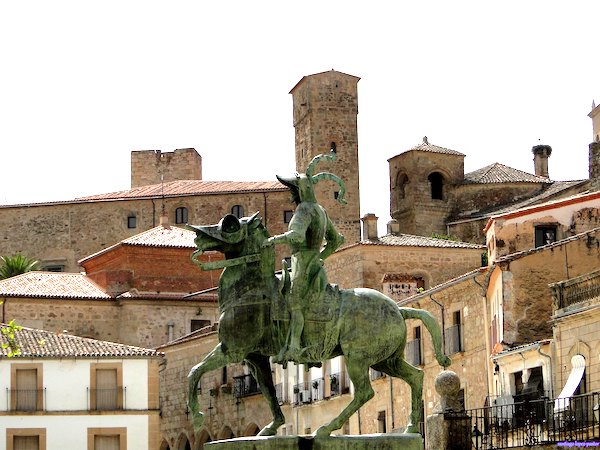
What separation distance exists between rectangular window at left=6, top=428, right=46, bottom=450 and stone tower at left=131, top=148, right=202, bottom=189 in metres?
48.0

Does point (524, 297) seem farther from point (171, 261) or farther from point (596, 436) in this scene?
point (171, 261)

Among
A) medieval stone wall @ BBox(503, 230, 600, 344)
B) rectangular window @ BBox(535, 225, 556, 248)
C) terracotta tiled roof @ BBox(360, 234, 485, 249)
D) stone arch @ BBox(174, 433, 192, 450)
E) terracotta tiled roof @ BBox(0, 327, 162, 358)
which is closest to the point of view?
medieval stone wall @ BBox(503, 230, 600, 344)

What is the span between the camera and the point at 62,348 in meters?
50.6

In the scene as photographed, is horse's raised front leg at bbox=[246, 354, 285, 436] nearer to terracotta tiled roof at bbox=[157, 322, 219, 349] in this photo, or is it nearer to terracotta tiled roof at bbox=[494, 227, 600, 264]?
terracotta tiled roof at bbox=[494, 227, 600, 264]

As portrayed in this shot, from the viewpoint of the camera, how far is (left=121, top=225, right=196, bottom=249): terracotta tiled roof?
70.3 meters

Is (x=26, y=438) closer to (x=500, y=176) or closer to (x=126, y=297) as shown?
(x=126, y=297)

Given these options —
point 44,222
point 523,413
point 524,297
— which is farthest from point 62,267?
point 523,413

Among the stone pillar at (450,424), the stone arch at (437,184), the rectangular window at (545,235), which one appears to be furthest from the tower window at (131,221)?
the stone pillar at (450,424)

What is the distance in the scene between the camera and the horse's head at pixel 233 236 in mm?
13375

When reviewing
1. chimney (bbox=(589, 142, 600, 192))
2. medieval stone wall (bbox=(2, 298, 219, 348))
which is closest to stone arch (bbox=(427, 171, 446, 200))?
chimney (bbox=(589, 142, 600, 192))

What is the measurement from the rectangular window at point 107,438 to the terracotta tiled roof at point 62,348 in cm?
246

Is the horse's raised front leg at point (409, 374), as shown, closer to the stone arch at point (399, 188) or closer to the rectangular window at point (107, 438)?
the rectangular window at point (107, 438)


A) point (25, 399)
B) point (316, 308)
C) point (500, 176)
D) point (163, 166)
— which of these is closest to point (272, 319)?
point (316, 308)

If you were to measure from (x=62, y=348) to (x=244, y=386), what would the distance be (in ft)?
28.8
